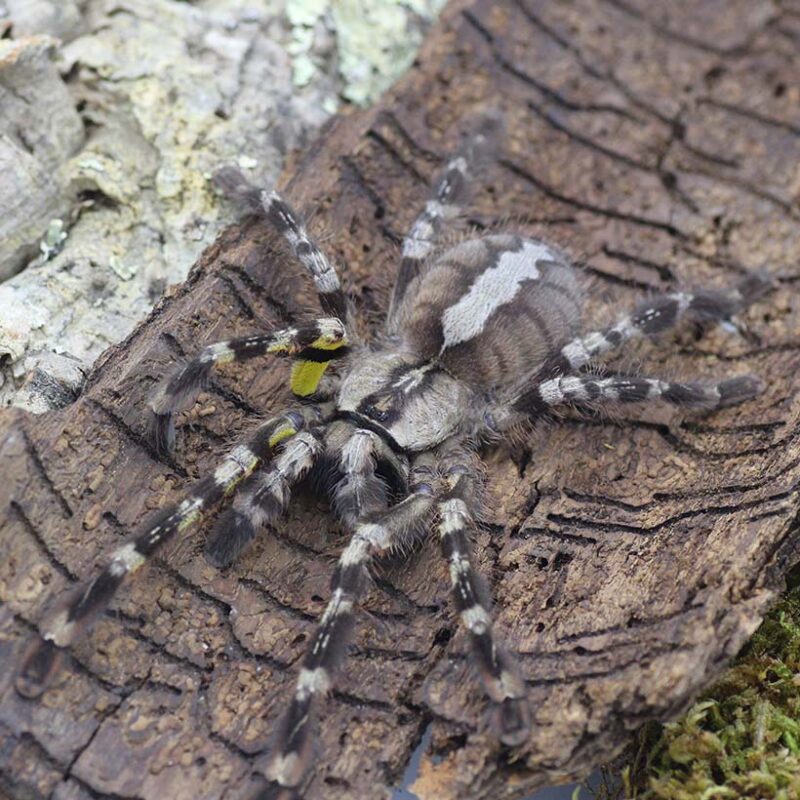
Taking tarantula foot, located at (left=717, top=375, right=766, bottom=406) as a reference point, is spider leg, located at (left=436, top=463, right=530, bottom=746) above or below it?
below

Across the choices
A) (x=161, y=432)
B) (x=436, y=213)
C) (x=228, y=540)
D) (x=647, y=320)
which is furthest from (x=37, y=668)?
(x=647, y=320)

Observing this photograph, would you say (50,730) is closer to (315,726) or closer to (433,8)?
(315,726)

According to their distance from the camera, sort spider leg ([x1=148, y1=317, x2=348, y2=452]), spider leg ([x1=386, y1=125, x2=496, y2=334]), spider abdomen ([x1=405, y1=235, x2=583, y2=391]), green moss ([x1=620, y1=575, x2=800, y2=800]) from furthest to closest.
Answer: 1. spider leg ([x1=386, y1=125, x2=496, y2=334])
2. spider abdomen ([x1=405, y1=235, x2=583, y2=391])
3. spider leg ([x1=148, y1=317, x2=348, y2=452])
4. green moss ([x1=620, y1=575, x2=800, y2=800])

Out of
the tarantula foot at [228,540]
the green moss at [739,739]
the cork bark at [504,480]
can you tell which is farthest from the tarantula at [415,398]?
the green moss at [739,739]

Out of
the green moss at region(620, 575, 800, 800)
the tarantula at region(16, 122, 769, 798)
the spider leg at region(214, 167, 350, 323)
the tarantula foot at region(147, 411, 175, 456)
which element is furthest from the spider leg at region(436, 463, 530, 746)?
the tarantula foot at region(147, 411, 175, 456)

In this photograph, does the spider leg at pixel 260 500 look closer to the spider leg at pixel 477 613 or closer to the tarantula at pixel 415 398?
the tarantula at pixel 415 398

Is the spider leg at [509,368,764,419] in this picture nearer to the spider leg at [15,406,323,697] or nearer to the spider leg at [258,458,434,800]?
the spider leg at [258,458,434,800]
